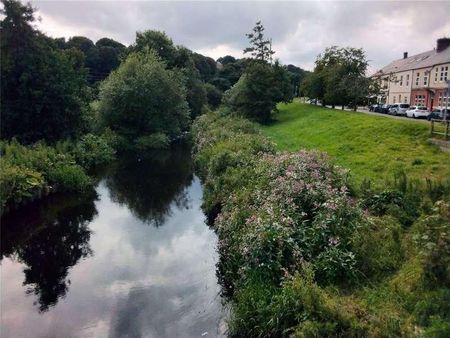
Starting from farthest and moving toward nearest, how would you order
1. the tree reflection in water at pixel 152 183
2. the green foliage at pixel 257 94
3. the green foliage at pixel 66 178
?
the green foliage at pixel 257 94
the green foliage at pixel 66 178
the tree reflection in water at pixel 152 183

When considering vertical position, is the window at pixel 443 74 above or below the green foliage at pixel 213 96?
above

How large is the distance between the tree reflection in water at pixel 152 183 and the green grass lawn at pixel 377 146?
801 cm

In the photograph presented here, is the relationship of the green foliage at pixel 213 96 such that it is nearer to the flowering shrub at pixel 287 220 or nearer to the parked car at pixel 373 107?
the parked car at pixel 373 107

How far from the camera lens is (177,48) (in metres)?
64.8

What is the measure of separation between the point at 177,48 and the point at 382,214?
58696mm

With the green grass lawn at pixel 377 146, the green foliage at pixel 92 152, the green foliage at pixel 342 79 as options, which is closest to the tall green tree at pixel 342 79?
the green foliage at pixel 342 79

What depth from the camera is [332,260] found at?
29.3ft

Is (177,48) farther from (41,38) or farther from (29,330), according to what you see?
(29,330)

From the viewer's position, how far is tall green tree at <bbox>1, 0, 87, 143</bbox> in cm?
2608

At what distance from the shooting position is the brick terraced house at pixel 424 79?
50.3 metres

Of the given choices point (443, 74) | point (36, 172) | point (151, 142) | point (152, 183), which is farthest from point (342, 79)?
point (36, 172)

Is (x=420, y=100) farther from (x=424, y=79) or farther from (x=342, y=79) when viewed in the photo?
(x=342, y=79)

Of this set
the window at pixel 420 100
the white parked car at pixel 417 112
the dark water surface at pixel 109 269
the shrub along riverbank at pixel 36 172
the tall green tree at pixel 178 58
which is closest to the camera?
the dark water surface at pixel 109 269

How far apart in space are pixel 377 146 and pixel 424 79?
134ft
